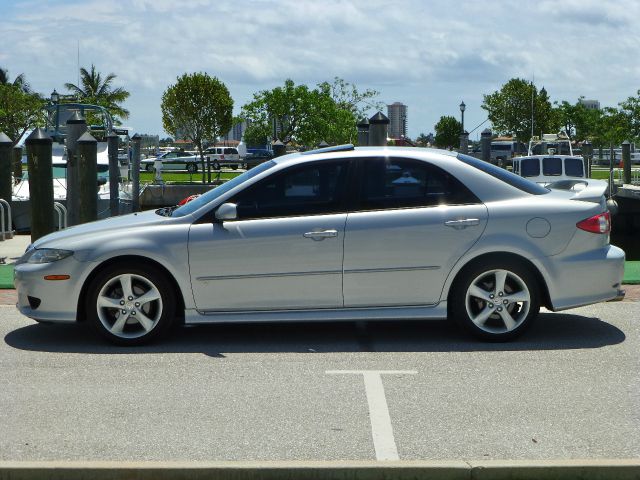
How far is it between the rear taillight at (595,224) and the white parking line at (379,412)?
1914 millimetres

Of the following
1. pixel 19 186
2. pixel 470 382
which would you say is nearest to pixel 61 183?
pixel 19 186

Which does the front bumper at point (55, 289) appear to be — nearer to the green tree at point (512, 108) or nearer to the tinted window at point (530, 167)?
the tinted window at point (530, 167)

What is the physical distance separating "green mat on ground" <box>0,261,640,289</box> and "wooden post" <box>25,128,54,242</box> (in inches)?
25.4

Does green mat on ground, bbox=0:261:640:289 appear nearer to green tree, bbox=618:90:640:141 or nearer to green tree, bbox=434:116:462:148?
green tree, bbox=618:90:640:141

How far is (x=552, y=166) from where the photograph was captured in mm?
28281

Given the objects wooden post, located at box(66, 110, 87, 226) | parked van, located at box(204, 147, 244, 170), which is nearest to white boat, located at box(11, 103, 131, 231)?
wooden post, located at box(66, 110, 87, 226)

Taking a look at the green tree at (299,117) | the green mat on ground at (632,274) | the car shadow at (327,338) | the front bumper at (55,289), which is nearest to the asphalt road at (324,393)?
the car shadow at (327,338)

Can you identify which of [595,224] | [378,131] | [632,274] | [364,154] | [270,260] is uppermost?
[378,131]

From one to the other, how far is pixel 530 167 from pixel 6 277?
19035 mm

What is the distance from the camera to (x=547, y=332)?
Result: 27.8 feet

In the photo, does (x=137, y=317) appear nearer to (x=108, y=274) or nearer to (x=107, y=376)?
(x=108, y=274)

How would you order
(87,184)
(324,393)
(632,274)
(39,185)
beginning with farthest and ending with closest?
1. (87,184)
2. (39,185)
3. (632,274)
4. (324,393)

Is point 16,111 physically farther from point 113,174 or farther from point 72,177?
point 72,177

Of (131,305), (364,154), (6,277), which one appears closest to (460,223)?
(364,154)
